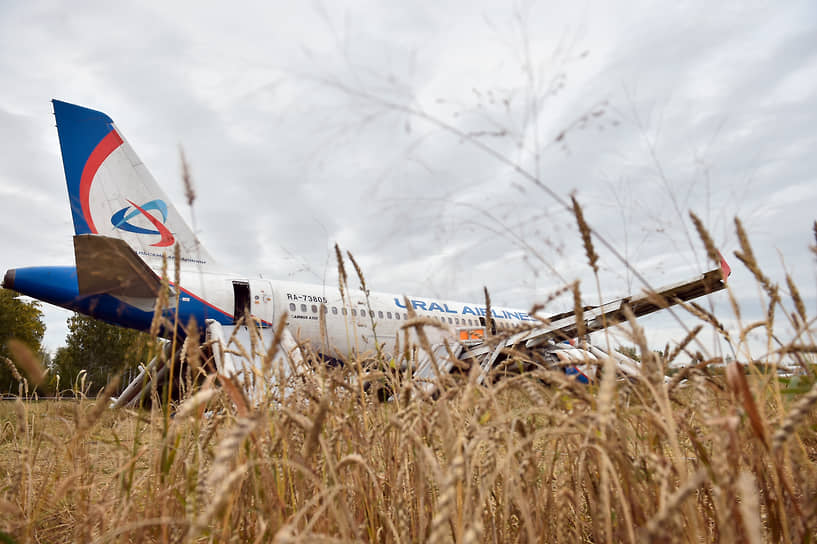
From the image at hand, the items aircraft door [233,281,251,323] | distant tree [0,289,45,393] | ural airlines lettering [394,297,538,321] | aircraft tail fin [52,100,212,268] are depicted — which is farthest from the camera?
distant tree [0,289,45,393]

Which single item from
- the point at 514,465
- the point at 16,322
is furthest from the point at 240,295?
the point at 16,322

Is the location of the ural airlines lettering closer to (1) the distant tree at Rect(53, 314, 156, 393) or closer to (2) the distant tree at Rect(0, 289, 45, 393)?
(2) the distant tree at Rect(0, 289, 45, 393)

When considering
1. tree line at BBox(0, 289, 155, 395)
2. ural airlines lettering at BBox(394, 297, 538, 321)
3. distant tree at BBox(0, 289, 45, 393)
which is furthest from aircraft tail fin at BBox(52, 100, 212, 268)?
distant tree at BBox(0, 289, 45, 393)

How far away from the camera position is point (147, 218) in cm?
1138

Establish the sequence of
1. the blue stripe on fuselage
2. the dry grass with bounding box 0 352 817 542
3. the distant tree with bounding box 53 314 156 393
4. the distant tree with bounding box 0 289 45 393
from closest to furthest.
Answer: the dry grass with bounding box 0 352 817 542 < the blue stripe on fuselage < the distant tree with bounding box 0 289 45 393 < the distant tree with bounding box 53 314 156 393

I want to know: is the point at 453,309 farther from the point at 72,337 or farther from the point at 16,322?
the point at 72,337

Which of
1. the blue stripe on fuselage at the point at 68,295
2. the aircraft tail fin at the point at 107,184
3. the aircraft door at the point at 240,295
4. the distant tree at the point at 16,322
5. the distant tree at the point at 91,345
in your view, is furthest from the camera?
the distant tree at the point at 91,345

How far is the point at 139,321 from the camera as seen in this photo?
962 centimetres

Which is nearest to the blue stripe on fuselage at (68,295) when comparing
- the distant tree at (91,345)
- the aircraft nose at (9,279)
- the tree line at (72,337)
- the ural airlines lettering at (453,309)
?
the aircraft nose at (9,279)

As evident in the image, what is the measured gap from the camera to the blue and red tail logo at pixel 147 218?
439 inches

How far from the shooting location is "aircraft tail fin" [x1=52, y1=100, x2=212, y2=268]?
10.7 meters

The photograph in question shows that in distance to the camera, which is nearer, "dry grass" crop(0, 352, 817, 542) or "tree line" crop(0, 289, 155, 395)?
"dry grass" crop(0, 352, 817, 542)

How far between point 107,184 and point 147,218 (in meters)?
1.21

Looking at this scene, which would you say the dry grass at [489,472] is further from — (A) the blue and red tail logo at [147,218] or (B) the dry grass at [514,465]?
(A) the blue and red tail logo at [147,218]
